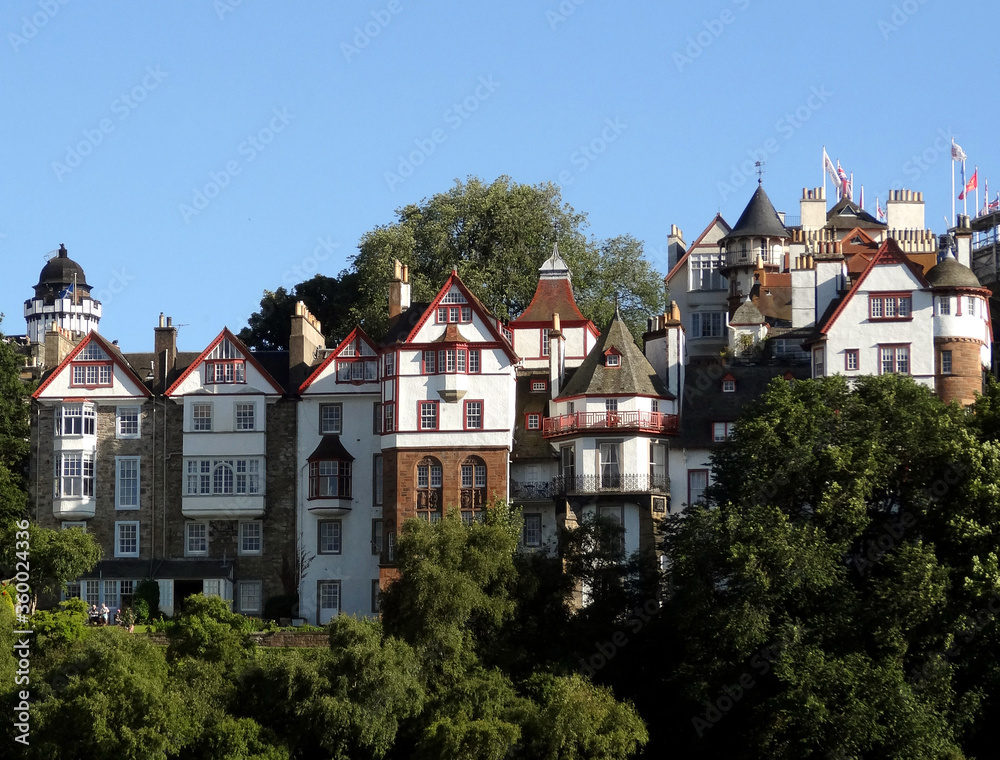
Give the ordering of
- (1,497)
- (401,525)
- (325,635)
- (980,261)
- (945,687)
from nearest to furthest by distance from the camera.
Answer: (945,687), (325,635), (401,525), (1,497), (980,261)

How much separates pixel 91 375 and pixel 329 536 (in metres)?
13.0

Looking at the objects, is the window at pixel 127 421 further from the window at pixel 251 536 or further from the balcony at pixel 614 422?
the balcony at pixel 614 422

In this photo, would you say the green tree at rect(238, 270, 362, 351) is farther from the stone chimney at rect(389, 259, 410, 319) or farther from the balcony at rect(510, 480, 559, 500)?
the balcony at rect(510, 480, 559, 500)

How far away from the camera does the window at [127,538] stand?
78.6 meters

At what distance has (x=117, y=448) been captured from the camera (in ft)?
261

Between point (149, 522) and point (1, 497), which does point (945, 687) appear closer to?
point (149, 522)

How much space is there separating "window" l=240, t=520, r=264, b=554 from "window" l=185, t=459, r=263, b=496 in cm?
141

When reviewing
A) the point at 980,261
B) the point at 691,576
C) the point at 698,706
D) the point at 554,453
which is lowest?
the point at 698,706

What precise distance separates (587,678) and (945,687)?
11601 mm

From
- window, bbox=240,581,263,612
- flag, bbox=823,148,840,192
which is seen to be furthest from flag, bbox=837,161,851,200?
window, bbox=240,581,263,612

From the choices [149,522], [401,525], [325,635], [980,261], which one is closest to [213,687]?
[325,635]

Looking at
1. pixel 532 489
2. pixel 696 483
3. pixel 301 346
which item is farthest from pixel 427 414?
pixel 696 483

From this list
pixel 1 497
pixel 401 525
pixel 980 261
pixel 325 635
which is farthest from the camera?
pixel 980 261

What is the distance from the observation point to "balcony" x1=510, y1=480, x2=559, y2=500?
7538 centimetres
